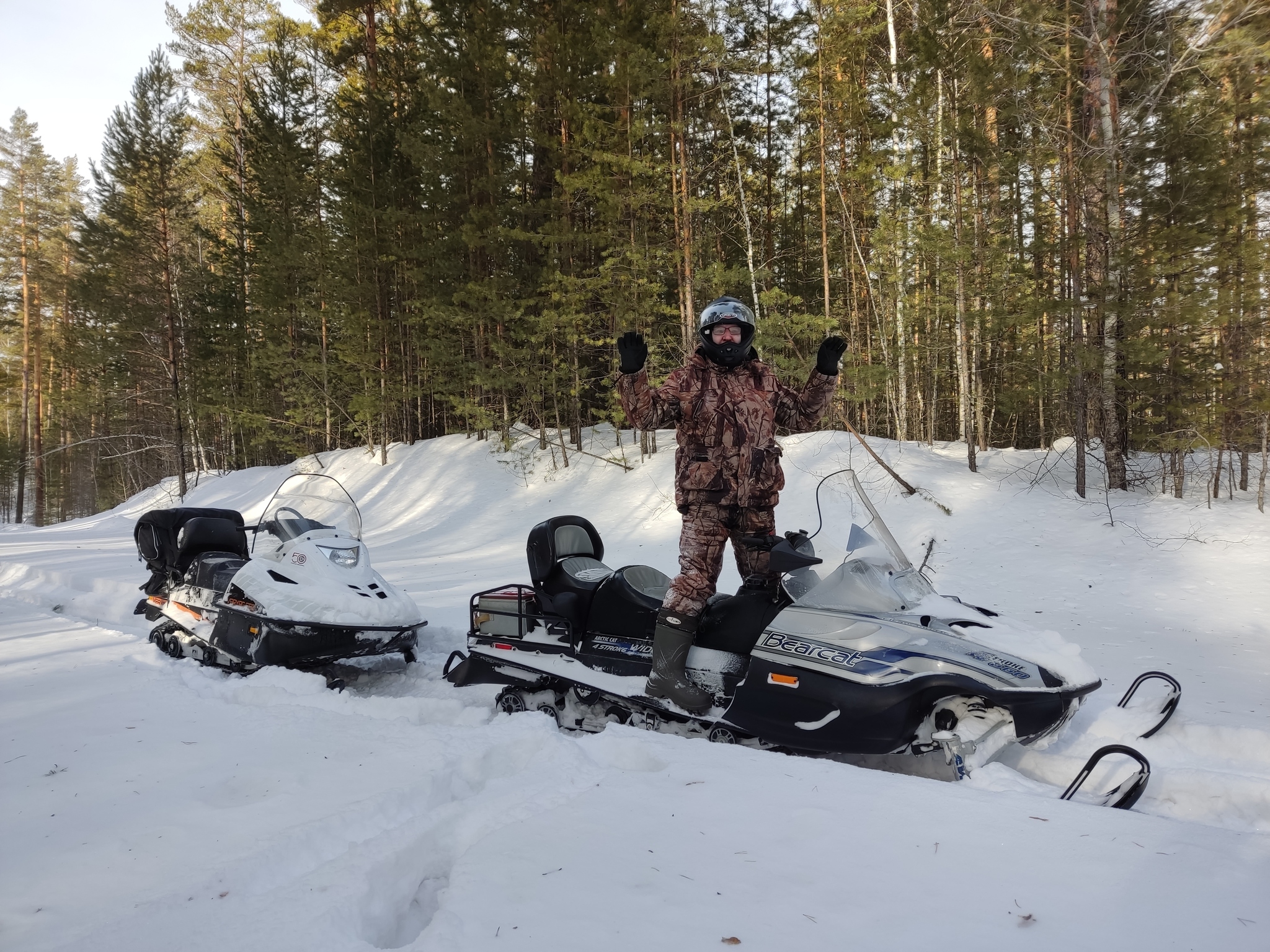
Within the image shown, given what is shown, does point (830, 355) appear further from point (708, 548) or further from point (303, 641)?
point (303, 641)

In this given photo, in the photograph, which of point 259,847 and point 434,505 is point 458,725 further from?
point 434,505

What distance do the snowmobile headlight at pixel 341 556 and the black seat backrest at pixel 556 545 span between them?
4.86ft

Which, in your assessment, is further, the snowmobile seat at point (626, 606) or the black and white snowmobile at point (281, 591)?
the black and white snowmobile at point (281, 591)

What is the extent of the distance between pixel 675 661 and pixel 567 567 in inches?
37.4

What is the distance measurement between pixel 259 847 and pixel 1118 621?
611 cm

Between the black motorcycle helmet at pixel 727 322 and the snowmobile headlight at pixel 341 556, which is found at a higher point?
the black motorcycle helmet at pixel 727 322

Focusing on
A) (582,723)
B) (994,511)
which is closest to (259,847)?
(582,723)

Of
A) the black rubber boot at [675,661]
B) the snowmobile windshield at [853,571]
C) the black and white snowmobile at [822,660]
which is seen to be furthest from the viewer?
the black rubber boot at [675,661]

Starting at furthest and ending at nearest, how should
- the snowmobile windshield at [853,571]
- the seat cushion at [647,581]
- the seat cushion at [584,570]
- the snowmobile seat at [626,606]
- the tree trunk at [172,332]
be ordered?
the tree trunk at [172,332], the seat cushion at [584,570], the seat cushion at [647,581], the snowmobile seat at [626,606], the snowmobile windshield at [853,571]

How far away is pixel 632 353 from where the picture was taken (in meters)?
3.10

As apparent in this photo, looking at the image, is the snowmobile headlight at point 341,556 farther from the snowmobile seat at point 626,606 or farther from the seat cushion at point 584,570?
the snowmobile seat at point 626,606

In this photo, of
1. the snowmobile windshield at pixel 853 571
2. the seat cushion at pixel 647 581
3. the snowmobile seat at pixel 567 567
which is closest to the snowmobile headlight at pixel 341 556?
the snowmobile seat at pixel 567 567

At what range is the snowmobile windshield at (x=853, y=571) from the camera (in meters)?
2.91

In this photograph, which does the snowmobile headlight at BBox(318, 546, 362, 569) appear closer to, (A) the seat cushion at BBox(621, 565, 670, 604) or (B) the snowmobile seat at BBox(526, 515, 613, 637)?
(B) the snowmobile seat at BBox(526, 515, 613, 637)
